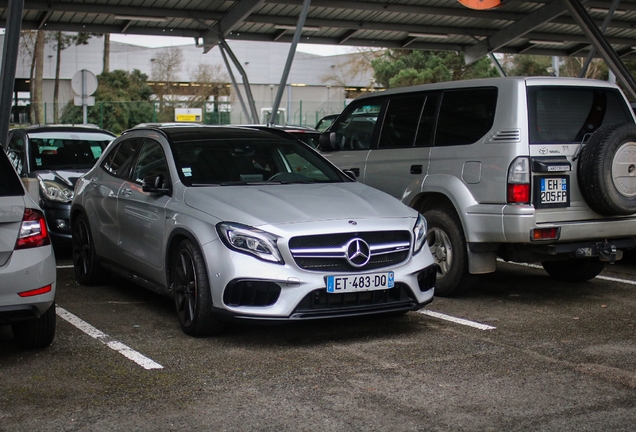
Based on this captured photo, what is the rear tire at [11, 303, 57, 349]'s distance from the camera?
592 centimetres

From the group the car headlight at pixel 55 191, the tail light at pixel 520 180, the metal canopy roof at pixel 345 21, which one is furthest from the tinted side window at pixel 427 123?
the metal canopy roof at pixel 345 21

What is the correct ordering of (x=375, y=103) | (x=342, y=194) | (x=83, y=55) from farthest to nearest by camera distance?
(x=83, y=55)
(x=375, y=103)
(x=342, y=194)

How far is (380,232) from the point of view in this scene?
6332mm

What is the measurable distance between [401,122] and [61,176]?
4.67 m

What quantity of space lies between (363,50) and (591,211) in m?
53.5

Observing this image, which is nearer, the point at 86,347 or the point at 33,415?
the point at 33,415

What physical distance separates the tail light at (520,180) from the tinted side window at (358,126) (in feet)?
7.54

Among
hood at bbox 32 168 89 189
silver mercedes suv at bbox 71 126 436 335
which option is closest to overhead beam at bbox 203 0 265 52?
hood at bbox 32 168 89 189

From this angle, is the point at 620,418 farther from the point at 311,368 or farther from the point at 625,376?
the point at 311,368

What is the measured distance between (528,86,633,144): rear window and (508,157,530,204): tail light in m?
0.22

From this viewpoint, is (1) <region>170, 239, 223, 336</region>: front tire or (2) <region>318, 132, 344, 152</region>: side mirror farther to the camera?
(2) <region>318, 132, 344, 152</region>: side mirror

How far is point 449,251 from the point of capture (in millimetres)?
8039

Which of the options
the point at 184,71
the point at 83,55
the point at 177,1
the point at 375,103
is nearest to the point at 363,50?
the point at 184,71

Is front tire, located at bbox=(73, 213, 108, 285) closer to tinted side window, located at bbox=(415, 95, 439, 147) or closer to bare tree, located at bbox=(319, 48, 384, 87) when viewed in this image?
tinted side window, located at bbox=(415, 95, 439, 147)
